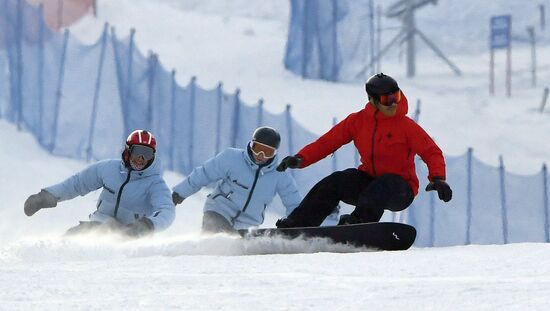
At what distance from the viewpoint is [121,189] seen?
7.01 m

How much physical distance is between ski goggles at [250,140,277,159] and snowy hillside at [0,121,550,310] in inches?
44.7

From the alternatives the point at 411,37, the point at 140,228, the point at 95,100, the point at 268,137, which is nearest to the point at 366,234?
the point at 140,228

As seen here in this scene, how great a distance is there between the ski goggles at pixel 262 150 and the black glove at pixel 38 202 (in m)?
1.35

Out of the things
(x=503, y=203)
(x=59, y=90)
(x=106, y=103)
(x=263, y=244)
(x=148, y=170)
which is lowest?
(x=263, y=244)

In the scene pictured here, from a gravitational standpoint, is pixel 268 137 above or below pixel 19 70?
below

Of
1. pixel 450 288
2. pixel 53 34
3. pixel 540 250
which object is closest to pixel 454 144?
pixel 53 34

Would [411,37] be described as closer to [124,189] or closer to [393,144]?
[124,189]

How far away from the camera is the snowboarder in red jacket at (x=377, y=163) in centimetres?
618

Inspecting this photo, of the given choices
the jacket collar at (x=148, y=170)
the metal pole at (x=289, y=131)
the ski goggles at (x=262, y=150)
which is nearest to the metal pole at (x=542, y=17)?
the metal pole at (x=289, y=131)

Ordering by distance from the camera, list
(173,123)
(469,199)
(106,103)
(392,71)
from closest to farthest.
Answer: (469,199) → (173,123) → (106,103) → (392,71)

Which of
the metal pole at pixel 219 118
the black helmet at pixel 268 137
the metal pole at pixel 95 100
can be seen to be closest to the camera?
the black helmet at pixel 268 137

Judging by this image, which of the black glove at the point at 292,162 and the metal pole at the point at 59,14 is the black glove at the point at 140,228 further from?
the metal pole at the point at 59,14

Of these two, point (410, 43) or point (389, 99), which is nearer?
point (389, 99)

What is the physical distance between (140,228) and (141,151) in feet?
2.04
